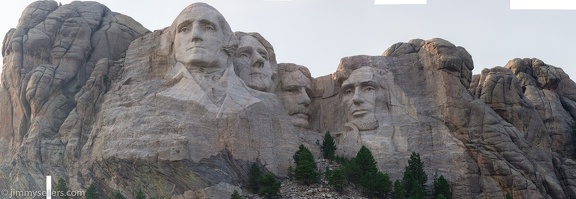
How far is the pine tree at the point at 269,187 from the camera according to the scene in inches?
1377

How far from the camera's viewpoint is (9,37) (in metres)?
40.1

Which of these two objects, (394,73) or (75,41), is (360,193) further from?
(75,41)

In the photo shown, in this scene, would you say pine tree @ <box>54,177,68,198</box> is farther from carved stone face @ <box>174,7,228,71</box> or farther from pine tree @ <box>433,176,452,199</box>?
pine tree @ <box>433,176,452,199</box>

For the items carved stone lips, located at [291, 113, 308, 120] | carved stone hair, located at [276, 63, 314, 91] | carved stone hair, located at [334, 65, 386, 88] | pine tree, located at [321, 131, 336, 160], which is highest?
carved stone hair, located at [276, 63, 314, 91]

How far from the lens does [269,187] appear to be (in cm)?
3500

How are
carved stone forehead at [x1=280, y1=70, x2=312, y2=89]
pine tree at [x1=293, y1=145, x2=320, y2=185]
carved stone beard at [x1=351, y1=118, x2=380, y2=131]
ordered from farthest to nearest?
carved stone forehead at [x1=280, y1=70, x2=312, y2=89], carved stone beard at [x1=351, y1=118, x2=380, y2=131], pine tree at [x1=293, y1=145, x2=320, y2=185]

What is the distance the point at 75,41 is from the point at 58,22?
1055mm

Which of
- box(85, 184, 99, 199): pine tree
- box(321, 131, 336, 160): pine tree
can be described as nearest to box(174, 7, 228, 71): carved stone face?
box(321, 131, 336, 160): pine tree

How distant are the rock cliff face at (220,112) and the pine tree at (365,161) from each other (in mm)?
1661

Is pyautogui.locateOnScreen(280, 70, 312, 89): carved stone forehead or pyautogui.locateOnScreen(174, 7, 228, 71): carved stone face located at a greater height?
pyautogui.locateOnScreen(174, 7, 228, 71): carved stone face

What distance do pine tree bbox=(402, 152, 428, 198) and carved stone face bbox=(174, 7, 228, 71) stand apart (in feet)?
23.2

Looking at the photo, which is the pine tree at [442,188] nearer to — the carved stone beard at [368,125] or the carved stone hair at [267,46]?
the carved stone beard at [368,125]

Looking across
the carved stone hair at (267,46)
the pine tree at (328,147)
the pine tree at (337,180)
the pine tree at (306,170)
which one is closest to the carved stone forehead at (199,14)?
the carved stone hair at (267,46)

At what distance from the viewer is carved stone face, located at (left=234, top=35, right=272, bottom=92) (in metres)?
39.7
